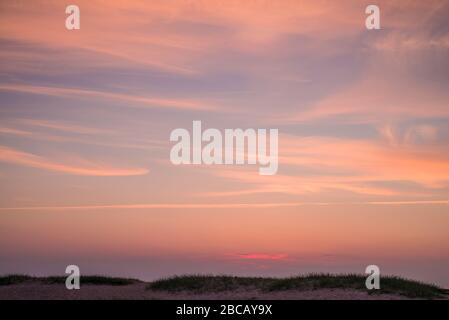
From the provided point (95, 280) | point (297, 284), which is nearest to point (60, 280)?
point (95, 280)

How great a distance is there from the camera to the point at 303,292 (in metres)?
31.5

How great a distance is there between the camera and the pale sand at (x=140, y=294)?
30.1 metres

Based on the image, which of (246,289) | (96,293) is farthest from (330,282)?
(96,293)

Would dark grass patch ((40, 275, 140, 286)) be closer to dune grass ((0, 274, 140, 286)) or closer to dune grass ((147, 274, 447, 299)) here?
dune grass ((0, 274, 140, 286))

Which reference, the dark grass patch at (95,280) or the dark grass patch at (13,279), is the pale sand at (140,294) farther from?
the dark grass patch at (13,279)

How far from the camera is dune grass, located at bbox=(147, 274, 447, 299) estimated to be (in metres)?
31.7

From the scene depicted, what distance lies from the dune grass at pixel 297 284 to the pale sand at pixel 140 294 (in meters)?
0.79

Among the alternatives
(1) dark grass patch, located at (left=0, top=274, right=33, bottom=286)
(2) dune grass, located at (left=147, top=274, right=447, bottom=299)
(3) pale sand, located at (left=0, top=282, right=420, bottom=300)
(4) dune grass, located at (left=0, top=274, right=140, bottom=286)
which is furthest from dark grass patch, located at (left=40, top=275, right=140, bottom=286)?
(2) dune grass, located at (left=147, top=274, right=447, bottom=299)
